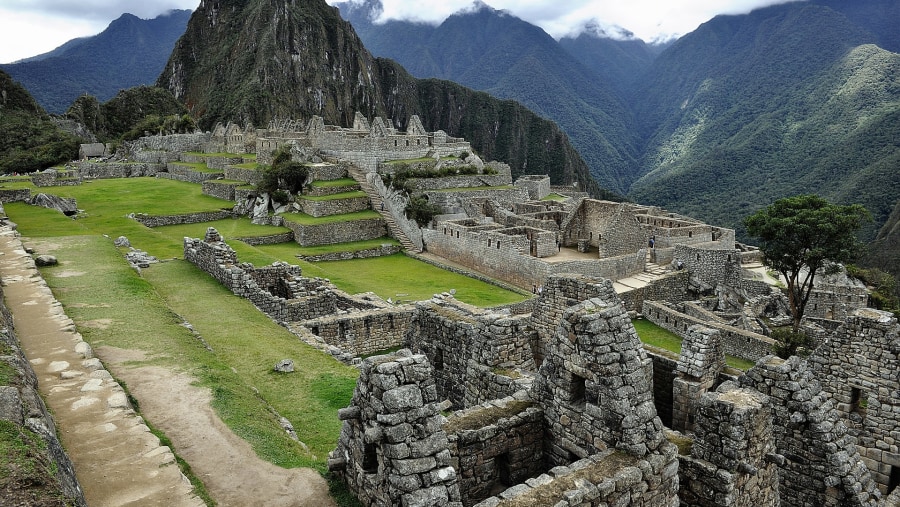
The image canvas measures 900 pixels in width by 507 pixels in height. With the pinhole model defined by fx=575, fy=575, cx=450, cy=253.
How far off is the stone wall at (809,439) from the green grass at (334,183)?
32.1 metres

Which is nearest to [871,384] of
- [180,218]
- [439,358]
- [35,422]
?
[439,358]

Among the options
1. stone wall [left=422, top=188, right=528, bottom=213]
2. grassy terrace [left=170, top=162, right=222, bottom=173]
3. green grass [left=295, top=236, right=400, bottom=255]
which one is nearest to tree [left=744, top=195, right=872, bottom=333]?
stone wall [left=422, top=188, right=528, bottom=213]

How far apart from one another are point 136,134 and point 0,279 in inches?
3359

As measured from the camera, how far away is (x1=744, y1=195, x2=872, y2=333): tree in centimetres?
2512

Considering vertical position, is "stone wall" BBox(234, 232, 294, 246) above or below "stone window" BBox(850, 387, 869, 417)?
above

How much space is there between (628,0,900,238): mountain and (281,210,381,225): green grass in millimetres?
60629

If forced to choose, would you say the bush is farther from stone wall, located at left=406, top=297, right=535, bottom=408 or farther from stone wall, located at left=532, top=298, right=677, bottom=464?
stone wall, located at left=532, top=298, right=677, bottom=464

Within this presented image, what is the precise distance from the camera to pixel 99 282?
13.0 m

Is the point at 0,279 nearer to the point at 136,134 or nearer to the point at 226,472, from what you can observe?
the point at 226,472

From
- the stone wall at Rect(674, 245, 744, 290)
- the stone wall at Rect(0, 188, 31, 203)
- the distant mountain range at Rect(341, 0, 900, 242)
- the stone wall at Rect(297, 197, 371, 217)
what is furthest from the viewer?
the distant mountain range at Rect(341, 0, 900, 242)

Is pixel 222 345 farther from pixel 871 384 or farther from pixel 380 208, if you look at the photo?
pixel 380 208

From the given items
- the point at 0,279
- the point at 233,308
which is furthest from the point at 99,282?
the point at 233,308

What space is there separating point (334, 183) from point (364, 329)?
81.9 feet

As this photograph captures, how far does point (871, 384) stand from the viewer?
26.9 feet
